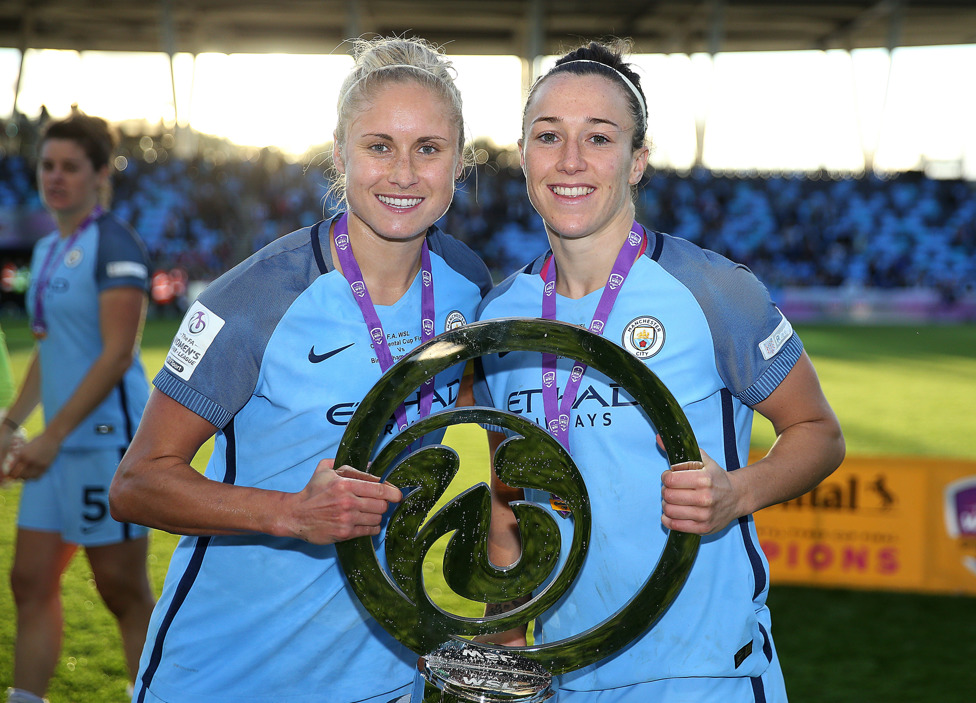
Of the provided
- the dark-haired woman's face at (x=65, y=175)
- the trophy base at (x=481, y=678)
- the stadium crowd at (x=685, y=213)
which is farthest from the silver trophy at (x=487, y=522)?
the stadium crowd at (x=685, y=213)

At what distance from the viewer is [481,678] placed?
41.9 inches

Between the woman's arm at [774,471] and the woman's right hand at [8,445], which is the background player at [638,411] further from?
the woman's right hand at [8,445]

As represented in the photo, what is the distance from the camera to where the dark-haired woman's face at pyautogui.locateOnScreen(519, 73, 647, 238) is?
1.69 meters

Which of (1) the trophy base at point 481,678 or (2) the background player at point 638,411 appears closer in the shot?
Answer: (1) the trophy base at point 481,678

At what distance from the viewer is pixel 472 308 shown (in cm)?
200

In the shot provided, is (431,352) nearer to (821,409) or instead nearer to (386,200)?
(386,200)

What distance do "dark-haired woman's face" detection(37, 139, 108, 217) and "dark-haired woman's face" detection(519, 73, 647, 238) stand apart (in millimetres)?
2183

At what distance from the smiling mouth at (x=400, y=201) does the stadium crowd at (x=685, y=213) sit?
25.1m

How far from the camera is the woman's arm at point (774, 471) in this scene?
4.24ft

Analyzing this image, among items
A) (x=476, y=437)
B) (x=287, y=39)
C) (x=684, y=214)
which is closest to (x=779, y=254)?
(x=684, y=214)

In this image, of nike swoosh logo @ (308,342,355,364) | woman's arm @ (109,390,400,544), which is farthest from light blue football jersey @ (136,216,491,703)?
woman's arm @ (109,390,400,544)

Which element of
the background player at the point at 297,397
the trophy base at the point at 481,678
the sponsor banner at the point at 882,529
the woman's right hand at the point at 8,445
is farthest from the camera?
the sponsor banner at the point at 882,529

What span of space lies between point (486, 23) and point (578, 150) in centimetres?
3307

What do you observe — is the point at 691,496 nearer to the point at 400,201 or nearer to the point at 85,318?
the point at 400,201
